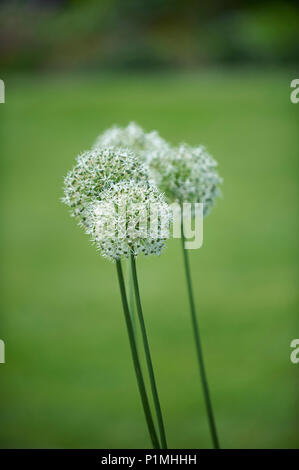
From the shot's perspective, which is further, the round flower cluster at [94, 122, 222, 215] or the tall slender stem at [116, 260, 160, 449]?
the round flower cluster at [94, 122, 222, 215]

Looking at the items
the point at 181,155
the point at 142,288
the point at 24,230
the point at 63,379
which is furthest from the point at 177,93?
the point at 181,155

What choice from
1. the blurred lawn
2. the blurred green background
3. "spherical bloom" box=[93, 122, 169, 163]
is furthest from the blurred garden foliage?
"spherical bloom" box=[93, 122, 169, 163]

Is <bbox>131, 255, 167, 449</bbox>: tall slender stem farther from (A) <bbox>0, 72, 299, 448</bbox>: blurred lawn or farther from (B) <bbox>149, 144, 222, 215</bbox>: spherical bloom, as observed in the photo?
(A) <bbox>0, 72, 299, 448</bbox>: blurred lawn
